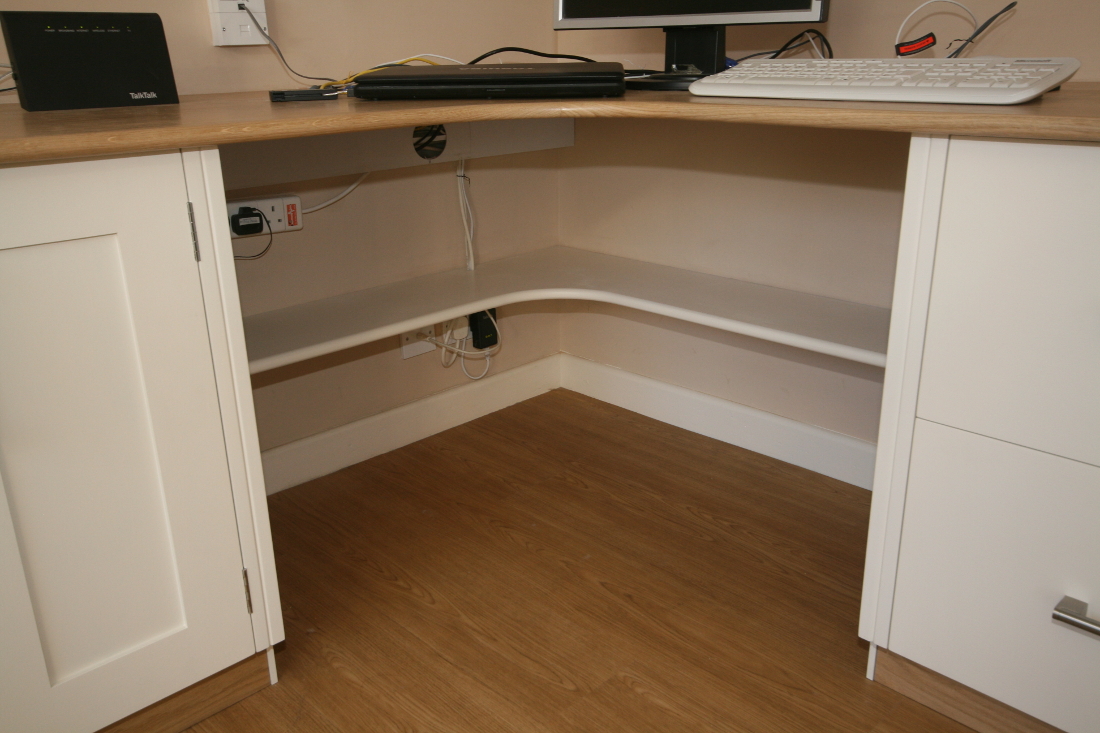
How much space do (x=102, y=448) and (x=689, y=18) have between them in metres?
1.18

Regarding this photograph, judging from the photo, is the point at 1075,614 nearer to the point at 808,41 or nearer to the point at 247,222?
the point at 808,41

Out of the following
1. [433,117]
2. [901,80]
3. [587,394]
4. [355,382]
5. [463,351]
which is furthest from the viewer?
[587,394]

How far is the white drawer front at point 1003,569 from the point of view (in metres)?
1.00

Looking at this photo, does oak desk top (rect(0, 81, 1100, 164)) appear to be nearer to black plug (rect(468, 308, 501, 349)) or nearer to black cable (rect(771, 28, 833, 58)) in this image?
black cable (rect(771, 28, 833, 58))

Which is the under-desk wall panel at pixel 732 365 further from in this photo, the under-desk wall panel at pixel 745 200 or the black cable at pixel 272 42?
the black cable at pixel 272 42

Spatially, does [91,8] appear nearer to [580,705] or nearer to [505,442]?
[505,442]

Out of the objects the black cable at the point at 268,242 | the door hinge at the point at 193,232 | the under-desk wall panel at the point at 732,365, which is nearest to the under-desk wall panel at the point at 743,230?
the under-desk wall panel at the point at 732,365

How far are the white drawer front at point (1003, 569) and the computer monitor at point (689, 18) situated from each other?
0.74m

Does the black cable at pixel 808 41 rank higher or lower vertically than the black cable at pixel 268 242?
higher

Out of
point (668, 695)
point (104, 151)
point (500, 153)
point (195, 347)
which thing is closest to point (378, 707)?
point (668, 695)

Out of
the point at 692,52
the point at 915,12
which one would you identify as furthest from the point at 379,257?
the point at 915,12

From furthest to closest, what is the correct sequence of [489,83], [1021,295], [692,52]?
[692,52] → [489,83] → [1021,295]

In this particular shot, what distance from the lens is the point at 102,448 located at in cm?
102

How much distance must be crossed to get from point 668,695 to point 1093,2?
1.24 m
